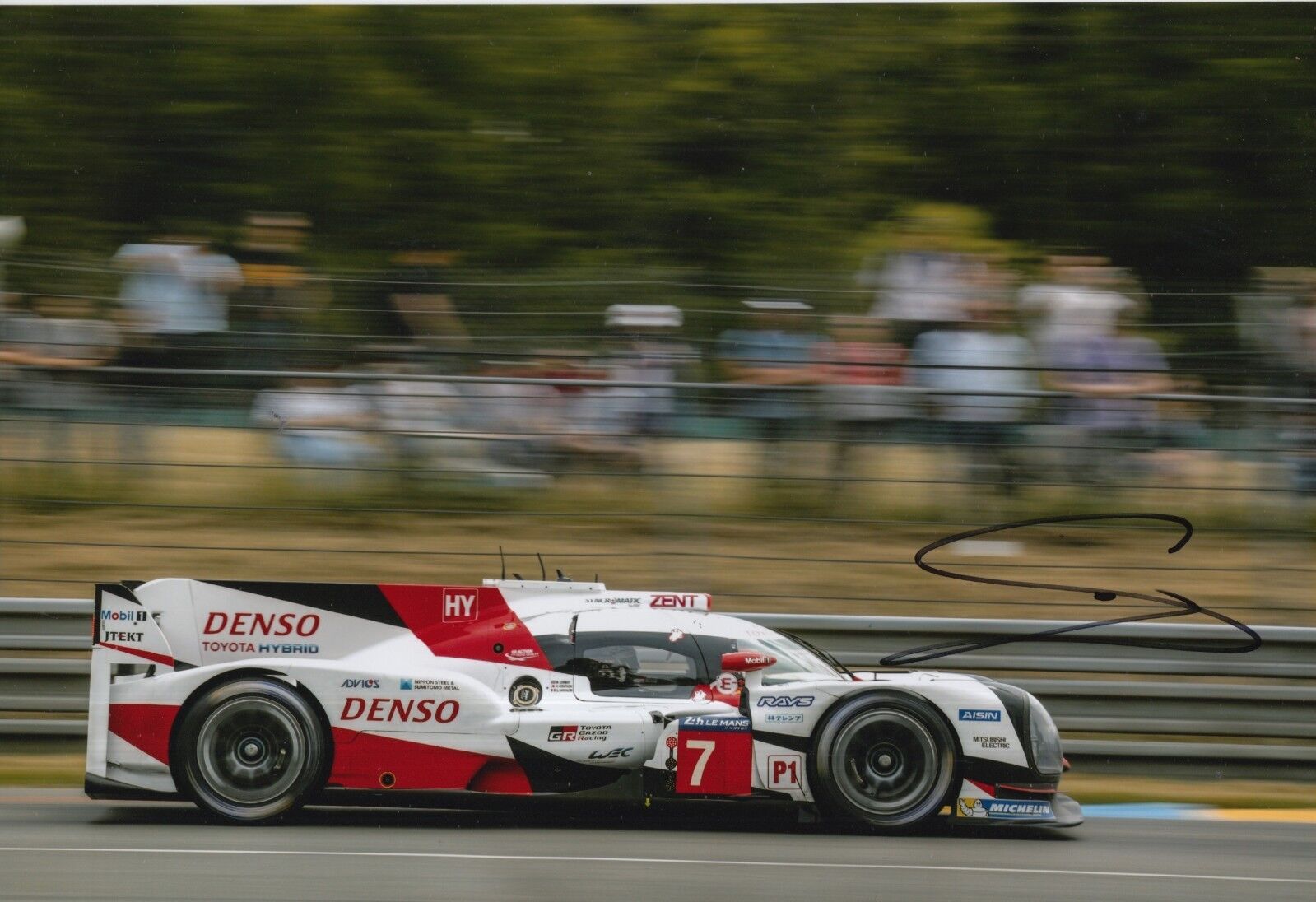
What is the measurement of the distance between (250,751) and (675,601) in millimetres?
Result: 2064

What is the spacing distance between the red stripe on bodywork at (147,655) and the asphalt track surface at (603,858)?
0.71 meters

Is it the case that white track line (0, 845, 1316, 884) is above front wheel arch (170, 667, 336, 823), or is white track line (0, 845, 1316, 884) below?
below

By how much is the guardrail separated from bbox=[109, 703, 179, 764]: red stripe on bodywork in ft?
5.47

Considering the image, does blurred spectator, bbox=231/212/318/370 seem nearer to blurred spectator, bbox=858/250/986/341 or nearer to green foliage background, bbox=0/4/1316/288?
green foliage background, bbox=0/4/1316/288

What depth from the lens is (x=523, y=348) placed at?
9188 millimetres

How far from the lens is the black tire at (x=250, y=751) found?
676cm

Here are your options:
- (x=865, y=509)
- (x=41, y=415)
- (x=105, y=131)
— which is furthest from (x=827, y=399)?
(x=105, y=131)

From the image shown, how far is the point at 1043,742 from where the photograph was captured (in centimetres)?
689

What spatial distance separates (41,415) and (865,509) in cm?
470

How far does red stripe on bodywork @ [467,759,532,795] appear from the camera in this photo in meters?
6.81

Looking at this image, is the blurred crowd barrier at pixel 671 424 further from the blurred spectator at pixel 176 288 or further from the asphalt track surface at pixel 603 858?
the asphalt track surface at pixel 603 858

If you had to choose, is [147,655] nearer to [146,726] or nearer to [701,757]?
[146,726]
